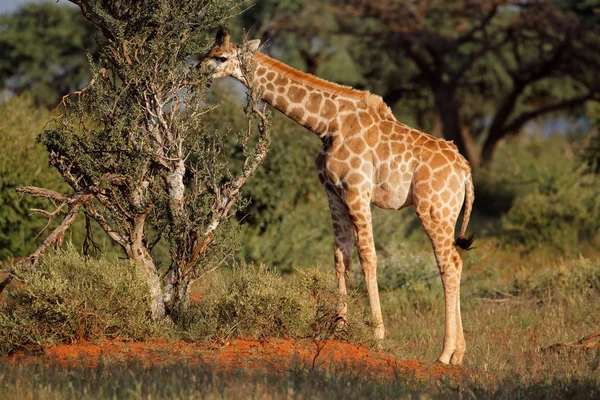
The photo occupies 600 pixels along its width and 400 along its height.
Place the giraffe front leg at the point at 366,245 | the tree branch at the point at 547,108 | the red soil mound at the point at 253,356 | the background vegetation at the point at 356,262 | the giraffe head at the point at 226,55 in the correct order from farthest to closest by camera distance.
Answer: the tree branch at the point at 547,108 < the giraffe front leg at the point at 366,245 < the giraffe head at the point at 226,55 < the red soil mound at the point at 253,356 < the background vegetation at the point at 356,262

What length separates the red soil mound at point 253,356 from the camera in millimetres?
7914

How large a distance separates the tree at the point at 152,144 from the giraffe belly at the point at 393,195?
1418mm

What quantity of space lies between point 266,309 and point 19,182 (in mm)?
8484

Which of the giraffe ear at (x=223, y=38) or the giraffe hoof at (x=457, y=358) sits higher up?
the giraffe ear at (x=223, y=38)

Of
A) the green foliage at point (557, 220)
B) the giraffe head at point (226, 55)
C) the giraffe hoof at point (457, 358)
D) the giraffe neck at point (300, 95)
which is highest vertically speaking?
A: the giraffe head at point (226, 55)

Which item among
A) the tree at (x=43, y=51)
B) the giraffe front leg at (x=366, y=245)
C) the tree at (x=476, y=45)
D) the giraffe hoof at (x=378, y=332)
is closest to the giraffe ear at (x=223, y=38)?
the giraffe front leg at (x=366, y=245)

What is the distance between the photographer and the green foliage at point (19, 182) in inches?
620

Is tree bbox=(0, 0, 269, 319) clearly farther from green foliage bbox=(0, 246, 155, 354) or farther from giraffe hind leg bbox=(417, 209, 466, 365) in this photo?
giraffe hind leg bbox=(417, 209, 466, 365)

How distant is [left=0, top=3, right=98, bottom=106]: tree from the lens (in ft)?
130

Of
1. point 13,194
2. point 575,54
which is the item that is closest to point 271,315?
point 13,194

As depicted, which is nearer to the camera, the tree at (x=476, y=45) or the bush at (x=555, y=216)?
the bush at (x=555, y=216)

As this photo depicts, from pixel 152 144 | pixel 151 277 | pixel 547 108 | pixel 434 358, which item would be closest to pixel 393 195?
pixel 434 358

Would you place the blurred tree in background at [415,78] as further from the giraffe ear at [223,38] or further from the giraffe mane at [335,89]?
the giraffe mane at [335,89]

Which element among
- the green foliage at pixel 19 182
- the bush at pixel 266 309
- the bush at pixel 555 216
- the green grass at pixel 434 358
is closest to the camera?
the green grass at pixel 434 358
